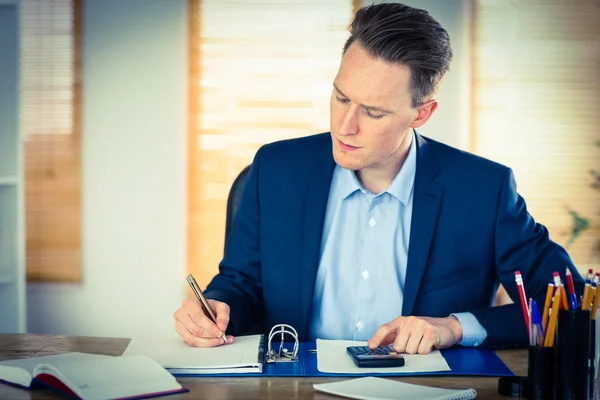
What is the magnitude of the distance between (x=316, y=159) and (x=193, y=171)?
8.23ft

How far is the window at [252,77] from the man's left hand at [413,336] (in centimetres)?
295

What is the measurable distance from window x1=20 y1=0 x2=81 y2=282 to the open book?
3.32 m

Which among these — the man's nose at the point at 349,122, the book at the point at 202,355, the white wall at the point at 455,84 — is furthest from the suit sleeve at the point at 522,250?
the white wall at the point at 455,84

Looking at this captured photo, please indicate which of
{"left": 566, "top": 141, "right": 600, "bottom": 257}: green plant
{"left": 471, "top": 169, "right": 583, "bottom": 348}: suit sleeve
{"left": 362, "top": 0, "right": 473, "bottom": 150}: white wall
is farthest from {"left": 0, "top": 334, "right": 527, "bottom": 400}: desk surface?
{"left": 566, "top": 141, "right": 600, "bottom": 257}: green plant

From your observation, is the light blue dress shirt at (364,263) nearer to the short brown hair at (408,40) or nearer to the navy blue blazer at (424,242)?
the navy blue blazer at (424,242)

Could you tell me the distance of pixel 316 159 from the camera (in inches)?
85.7

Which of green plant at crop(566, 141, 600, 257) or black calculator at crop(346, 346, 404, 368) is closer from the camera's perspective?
black calculator at crop(346, 346, 404, 368)

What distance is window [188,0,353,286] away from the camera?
4.54 m

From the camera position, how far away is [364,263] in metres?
2.11

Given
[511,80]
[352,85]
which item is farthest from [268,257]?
[511,80]

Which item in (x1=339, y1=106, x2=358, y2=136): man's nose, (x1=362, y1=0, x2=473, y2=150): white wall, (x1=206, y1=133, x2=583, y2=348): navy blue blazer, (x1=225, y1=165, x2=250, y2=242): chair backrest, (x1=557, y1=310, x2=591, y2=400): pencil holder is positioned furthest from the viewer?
(x1=362, y1=0, x2=473, y2=150): white wall

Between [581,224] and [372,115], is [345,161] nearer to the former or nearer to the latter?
[372,115]

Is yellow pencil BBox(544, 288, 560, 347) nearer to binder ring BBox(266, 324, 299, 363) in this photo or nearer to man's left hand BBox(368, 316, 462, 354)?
man's left hand BBox(368, 316, 462, 354)

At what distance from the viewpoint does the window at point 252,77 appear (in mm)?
4543
